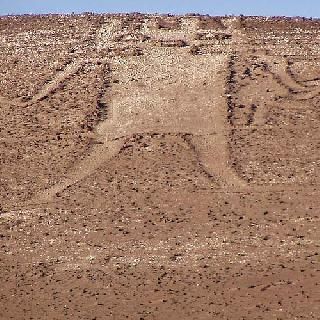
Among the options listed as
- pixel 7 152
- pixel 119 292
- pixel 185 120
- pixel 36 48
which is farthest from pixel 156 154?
pixel 36 48

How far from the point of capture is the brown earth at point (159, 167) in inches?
390

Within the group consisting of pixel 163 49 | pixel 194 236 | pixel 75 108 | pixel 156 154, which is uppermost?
pixel 163 49

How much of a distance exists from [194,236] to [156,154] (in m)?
2.63

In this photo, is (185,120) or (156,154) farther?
(185,120)

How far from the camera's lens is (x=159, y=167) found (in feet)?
42.8

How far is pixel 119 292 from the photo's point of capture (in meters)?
9.84

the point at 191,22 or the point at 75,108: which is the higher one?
the point at 191,22

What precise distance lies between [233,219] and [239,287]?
1755mm

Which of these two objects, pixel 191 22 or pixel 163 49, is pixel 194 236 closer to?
pixel 163 49

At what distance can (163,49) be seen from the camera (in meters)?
17.7

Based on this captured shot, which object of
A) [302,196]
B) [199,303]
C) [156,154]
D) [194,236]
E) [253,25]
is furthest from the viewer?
[253,25]

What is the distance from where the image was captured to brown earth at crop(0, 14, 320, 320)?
32.5 feet

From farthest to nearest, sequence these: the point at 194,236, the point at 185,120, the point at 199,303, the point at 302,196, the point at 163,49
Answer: the point at 163,49 < the point at 185,120 < the point at 302,196 < the point at 194,236 < the point at 199,303

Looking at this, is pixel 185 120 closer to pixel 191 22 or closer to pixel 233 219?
pixel 233 219
